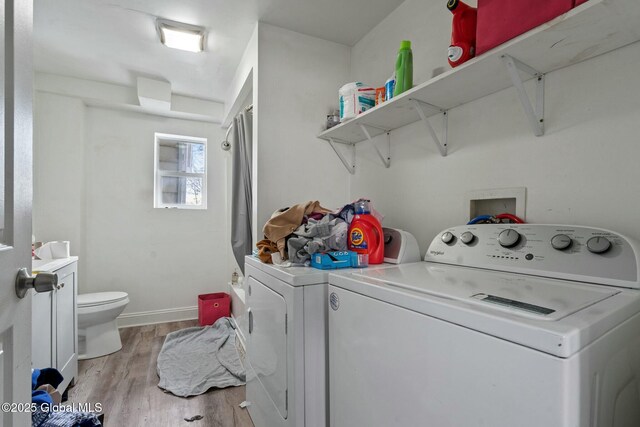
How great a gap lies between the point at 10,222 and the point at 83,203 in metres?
2.94

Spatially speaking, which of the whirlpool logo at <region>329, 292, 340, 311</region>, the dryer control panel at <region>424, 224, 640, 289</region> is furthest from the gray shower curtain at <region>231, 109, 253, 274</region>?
the dryer control panel at <region>424, 224, 640, 289</region>

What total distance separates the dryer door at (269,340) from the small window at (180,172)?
2.28 metres

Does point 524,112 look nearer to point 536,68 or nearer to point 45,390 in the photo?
point 536,68

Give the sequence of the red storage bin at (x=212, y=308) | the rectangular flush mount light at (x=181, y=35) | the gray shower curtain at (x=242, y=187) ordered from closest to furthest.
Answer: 1. the rectangular flush mount light at (x=181, y=35)
2. the gray shower curtain at (x=242, y=187)
3. the red storage bin at (x=212, y=308)

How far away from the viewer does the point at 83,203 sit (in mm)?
2926

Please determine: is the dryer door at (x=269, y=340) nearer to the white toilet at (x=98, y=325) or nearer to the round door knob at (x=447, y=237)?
the round door knob at (x=447, y=237)

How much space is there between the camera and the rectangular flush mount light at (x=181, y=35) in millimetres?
1964

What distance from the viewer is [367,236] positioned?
4.37ft

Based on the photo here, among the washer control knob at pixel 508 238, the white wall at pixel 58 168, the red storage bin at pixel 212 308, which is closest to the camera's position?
the washer control knob at pixel 508 238

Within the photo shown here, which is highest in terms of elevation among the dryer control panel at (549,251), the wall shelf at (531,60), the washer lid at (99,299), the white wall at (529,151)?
the wall shelf at (531,60)

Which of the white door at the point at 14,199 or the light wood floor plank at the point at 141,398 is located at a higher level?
the white door at the point at 14,199

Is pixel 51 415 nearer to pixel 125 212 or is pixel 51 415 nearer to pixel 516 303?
pixel 516 303

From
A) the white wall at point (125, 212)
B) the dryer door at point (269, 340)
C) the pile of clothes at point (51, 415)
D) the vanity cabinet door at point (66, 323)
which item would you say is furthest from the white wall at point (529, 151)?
the white wall at point (125, 212)

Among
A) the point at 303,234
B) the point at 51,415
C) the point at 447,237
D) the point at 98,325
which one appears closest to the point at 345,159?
the point at 303,234
